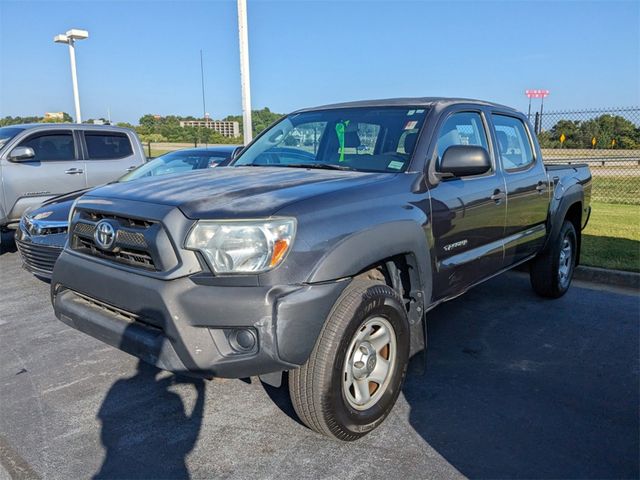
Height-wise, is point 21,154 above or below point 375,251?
above

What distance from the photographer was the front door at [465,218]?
3.44 meters

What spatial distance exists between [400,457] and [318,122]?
2.57 meters

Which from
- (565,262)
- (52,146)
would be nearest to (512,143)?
(565,262)

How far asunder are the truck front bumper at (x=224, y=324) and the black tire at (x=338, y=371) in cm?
9

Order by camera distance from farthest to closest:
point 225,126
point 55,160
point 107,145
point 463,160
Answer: point 225,126 < point 107,145 < point 55,160 < point 463,160

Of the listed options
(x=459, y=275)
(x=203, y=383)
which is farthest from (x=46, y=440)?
(x=459, y=275)

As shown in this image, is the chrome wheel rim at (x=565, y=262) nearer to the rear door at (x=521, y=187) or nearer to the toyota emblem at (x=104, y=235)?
the rear door at (x=521, y=187)

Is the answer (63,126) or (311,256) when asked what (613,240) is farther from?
(63,126)

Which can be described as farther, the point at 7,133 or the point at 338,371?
the point at 7,133

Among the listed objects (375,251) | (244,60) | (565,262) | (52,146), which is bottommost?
(565,262)

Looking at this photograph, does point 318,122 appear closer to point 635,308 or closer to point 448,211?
point 448,211

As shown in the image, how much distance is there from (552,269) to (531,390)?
206 cm

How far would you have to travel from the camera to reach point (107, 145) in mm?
8836

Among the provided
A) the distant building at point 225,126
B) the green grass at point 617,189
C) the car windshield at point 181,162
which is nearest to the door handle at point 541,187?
the car windshield at point 181,162
